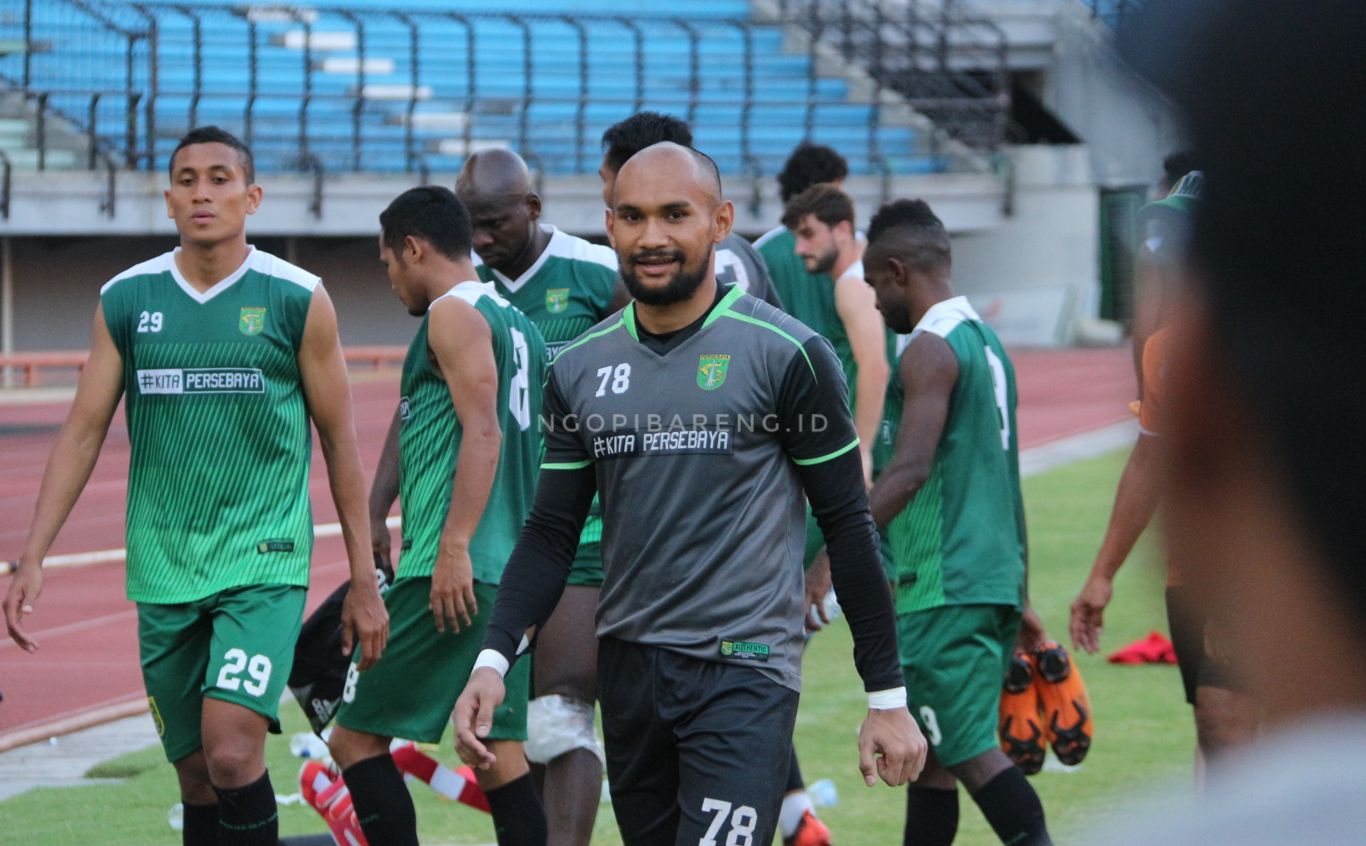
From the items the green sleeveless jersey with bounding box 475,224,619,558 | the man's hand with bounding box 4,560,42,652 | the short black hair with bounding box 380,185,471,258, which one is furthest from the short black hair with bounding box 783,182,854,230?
the man's hand with bounding box 4,560,42,652

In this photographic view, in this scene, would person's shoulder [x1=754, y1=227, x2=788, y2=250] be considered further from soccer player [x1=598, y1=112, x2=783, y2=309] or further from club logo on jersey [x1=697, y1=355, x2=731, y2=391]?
club logo on jersey [x1=697, y1=355, x2=731, y2=391]

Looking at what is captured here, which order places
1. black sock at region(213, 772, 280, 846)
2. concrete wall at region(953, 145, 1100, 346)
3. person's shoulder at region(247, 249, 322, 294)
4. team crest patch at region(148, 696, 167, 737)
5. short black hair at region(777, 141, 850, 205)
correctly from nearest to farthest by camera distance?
1. black sock at region(213, 772, 280, 846)
2. team crest patch at region(148, 696, 167, 737)
3. person's shoulder at region(247, 249, 322, 294)
4. short black hair at region(777, 141, 850, 205)
5. concrete wall at region(953, 145, 1100, 346)

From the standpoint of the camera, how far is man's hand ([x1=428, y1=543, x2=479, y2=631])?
573cm

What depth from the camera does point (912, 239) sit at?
19.3 feet

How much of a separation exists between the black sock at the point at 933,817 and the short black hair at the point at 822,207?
308 cm

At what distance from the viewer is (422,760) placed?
662 centimetres

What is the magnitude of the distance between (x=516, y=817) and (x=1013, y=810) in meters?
1.49

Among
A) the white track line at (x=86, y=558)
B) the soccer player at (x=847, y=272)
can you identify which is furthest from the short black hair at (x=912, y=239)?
the white track line at (x=86, y=558)

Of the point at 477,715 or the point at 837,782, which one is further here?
the point at 837,782

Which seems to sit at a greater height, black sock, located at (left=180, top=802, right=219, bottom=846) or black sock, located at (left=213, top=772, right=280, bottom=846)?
black sock, located at (left=213, top=772, right=280, bottom=846)

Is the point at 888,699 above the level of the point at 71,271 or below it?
above

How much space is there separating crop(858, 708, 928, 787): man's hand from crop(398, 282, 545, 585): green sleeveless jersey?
79.8 inches

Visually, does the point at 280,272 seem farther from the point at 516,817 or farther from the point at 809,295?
the point at 809,295

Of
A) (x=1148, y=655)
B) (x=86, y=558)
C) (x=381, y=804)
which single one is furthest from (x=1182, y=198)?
(x=86, y=558)
